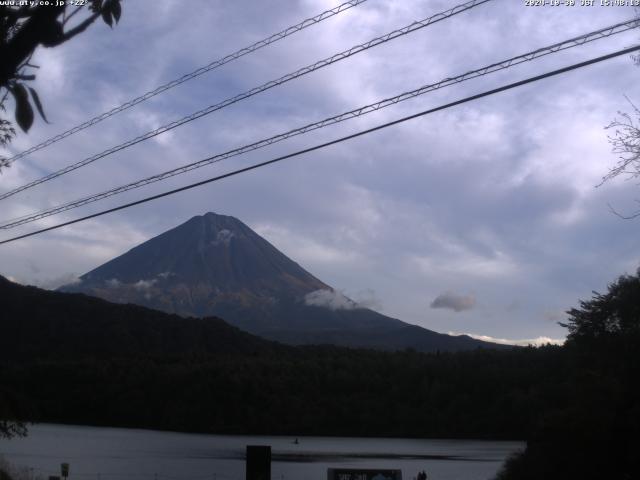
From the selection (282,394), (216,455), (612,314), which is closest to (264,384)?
(282,394)

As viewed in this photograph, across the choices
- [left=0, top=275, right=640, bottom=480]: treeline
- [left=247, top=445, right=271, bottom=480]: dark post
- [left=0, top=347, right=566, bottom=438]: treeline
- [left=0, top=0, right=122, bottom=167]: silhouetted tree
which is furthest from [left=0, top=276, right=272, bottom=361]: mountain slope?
[left=0, top=0, right=122, bottom=167]: silhouetted tree

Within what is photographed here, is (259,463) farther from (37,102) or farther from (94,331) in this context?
(94,331)

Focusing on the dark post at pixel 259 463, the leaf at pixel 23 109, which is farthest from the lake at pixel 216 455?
the leaf at pixel 23 109

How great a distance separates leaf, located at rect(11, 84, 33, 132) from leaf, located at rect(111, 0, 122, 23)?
675 millimetres

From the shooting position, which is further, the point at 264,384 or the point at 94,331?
the point at 94,331

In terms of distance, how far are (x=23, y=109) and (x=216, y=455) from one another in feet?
223

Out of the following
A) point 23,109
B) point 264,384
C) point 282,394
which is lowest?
point 23,109

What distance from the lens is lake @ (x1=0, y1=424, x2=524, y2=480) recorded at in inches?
2061

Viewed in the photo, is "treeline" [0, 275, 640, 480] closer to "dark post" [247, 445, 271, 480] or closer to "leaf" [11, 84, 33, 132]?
"dark post" [247, 445, 271, 480]

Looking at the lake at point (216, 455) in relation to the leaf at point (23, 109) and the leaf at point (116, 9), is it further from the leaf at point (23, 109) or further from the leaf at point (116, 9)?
the leaf at point (116, 9)

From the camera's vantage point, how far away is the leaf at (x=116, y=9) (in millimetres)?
4590

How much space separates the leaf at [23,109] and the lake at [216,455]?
36475mm

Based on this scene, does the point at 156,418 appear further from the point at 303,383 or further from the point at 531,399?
the point at 531,399

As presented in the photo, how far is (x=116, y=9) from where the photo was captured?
4.62 meters
